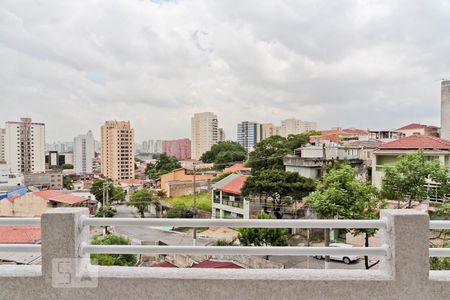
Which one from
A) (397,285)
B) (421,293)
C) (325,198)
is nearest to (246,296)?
(397,285)

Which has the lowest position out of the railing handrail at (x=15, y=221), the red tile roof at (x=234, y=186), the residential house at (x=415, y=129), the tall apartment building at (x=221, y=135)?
the red tile roof at (x=234, y=186)

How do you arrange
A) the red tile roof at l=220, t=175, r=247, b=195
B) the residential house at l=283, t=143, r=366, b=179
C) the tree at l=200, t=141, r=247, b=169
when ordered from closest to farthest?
1. the red tile roof at l=220, t=175, r=247, b=195
2. the residential house at l=283, t=143, r=366, b=179
3. the tree at l=200, t=141, r=247, b=169

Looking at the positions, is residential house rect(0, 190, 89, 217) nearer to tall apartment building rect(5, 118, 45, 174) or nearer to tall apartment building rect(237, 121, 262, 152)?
tall apartment building rect(5, 118, 45, 174)

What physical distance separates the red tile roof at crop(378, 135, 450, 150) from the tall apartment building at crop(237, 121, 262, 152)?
5442cm

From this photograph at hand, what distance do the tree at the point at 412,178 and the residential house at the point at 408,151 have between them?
389 centimetres

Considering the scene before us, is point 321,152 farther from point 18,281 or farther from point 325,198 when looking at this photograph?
point 18,281

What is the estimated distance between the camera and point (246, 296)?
1333mm

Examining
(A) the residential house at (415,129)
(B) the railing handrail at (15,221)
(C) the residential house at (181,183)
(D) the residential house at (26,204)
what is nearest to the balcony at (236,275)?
(B) the railing handrail at (15,221)

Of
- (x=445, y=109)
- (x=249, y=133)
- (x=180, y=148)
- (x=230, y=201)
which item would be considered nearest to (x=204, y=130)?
(x=249, y=133)

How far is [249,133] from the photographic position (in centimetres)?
7050

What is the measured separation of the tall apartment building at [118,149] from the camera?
51688 mm

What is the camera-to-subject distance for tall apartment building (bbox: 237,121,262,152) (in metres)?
69.4

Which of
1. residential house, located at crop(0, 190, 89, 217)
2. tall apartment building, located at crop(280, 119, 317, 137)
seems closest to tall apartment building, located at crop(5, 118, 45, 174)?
residential house, located at crop(0, 190, 89, 217)

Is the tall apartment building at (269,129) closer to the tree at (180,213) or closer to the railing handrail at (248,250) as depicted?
the tree at (180,213)
